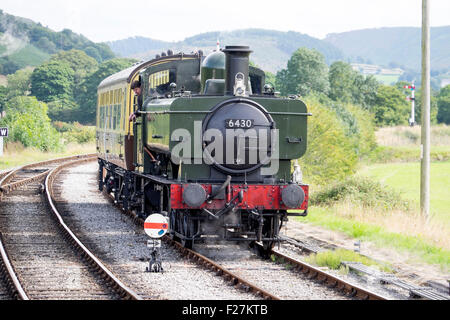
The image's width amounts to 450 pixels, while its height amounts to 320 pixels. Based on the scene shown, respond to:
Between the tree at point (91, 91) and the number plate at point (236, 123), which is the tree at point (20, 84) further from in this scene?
the number plate at point (236, 123)

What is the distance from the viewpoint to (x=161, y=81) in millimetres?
15062

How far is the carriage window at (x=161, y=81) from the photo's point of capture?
1486 centimetres

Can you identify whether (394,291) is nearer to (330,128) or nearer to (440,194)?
(330,128)

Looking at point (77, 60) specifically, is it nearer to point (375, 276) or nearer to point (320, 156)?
point (320, 156)

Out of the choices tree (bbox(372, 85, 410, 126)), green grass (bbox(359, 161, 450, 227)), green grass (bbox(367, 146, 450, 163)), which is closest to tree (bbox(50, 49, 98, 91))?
tree (bbox(372, 85, 410, 126))

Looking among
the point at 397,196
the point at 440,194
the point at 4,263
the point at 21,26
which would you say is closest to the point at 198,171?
the point at 4,263

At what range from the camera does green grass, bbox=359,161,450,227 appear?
3703 centimetres

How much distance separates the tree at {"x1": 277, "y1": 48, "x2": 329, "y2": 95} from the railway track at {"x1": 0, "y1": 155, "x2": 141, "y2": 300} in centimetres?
6605

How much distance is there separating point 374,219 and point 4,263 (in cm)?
935

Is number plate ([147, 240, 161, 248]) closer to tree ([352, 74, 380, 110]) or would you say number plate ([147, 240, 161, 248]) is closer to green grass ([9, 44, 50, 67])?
tree ([352, 74, 380, 110])

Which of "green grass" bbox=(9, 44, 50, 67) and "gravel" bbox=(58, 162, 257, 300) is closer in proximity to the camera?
"gravel" bbox=(58, 162, 257, 300)

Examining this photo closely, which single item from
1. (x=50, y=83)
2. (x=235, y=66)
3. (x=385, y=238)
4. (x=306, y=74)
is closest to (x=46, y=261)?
(x=235, y=66)

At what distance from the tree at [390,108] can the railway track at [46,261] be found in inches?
3118

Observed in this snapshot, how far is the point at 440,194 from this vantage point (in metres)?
41.4
